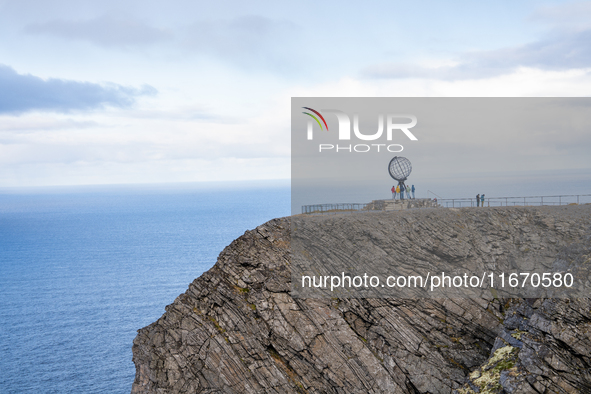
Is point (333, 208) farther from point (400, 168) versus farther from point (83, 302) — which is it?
point (83, 302)

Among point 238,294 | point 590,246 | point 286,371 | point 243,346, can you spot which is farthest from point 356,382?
point 590,246

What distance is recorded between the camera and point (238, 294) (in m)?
37.3

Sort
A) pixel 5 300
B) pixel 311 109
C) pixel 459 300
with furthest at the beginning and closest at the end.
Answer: pixel 5 300, pixel 311 109, pixel 459 300

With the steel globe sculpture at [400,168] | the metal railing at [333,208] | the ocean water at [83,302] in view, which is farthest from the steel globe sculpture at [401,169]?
the ocean water at [83,302]

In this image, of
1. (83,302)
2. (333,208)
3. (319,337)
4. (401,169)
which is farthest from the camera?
(83,302)

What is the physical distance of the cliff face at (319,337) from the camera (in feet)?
110

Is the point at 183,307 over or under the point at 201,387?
over

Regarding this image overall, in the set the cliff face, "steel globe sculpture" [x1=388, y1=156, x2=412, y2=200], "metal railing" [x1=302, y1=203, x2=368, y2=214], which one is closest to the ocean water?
the cliff face

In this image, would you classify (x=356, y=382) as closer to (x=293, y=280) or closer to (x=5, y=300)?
(x=293, y=280)

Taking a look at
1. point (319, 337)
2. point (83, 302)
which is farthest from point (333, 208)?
point (83, 302)

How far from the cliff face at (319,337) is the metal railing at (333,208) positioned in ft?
27.2

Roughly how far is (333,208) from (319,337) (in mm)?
16283

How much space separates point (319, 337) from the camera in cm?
3512

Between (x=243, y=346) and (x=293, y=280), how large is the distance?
6.18 meters
